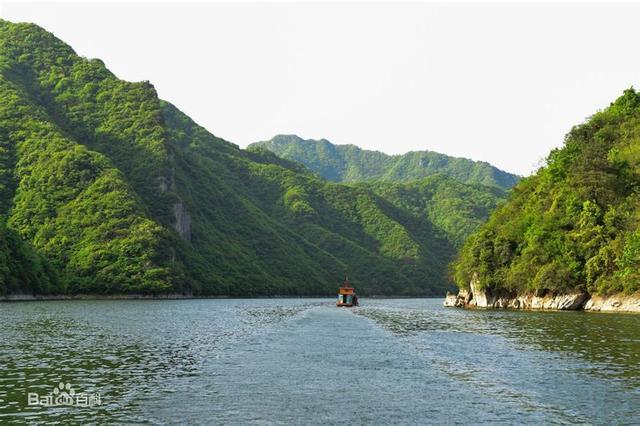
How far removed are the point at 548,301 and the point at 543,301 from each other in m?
1.95

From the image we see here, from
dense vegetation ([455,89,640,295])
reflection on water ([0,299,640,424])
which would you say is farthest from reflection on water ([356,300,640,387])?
dense vegetation ([455,89,640,295])

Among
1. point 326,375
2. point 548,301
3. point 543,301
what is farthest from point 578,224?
point 326,375

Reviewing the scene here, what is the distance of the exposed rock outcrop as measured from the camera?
128000 mm

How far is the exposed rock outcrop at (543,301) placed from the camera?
420 feet

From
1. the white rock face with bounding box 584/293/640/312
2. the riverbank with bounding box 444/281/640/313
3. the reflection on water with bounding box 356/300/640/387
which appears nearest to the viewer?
the reflection on water with bounding box 356/300/640/387

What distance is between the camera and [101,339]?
233 feet

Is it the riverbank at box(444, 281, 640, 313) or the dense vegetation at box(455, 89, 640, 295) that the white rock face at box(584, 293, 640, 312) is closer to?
the riverbank at box(444, 281, 640, 313)

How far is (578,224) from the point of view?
143500mm

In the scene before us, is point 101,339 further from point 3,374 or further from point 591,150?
point 591,150

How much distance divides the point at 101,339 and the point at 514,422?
1980 inches

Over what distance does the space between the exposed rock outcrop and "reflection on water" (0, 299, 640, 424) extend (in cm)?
5104

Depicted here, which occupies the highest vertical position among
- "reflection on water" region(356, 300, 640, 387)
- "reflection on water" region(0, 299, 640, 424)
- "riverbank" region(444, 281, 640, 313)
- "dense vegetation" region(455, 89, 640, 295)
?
"dense vegetation" region(455, 89, 640, 295)

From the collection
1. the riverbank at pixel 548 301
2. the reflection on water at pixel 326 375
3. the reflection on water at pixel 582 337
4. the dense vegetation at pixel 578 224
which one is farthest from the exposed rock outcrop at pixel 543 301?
the reflection on water at pixel 326 375

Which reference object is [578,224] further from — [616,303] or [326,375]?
[326,375]
